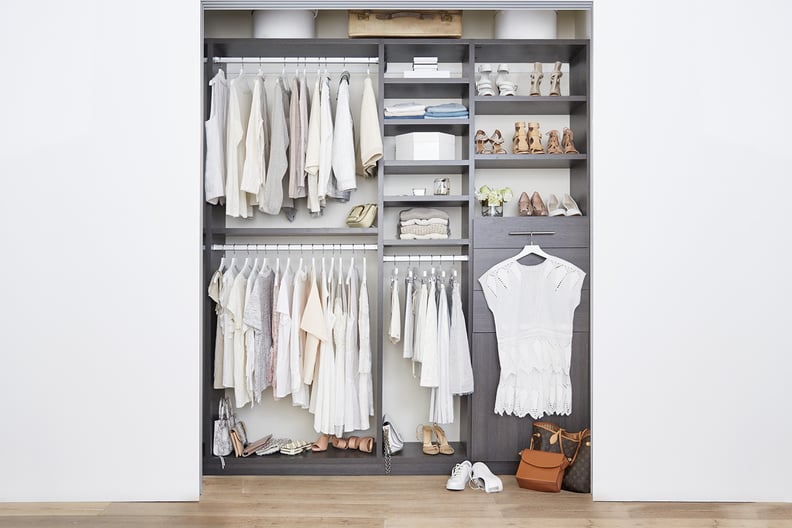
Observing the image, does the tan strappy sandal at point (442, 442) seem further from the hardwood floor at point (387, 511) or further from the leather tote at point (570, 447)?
the leather tote at point (570, 447)

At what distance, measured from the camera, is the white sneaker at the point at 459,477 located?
3.17 meters

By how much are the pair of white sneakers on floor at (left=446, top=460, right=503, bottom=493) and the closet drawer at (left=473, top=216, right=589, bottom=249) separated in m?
1.19

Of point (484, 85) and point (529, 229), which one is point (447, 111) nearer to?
point (484, 85)

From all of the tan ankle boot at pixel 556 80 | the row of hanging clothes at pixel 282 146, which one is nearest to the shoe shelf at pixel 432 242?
the row of hanging clothes at pixel 282 146

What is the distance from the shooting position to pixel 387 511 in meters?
2.91

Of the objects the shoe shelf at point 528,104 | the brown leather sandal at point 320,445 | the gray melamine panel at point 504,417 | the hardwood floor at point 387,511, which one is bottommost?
the hardwood floor at point 387,511

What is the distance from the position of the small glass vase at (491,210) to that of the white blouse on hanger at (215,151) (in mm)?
1483

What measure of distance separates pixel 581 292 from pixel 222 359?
2027 mm

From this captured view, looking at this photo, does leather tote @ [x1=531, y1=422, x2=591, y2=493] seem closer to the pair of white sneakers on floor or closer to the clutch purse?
the pair of white sneakers on floor

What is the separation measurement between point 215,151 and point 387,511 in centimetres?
204

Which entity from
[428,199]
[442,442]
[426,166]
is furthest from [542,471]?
[426,166]
